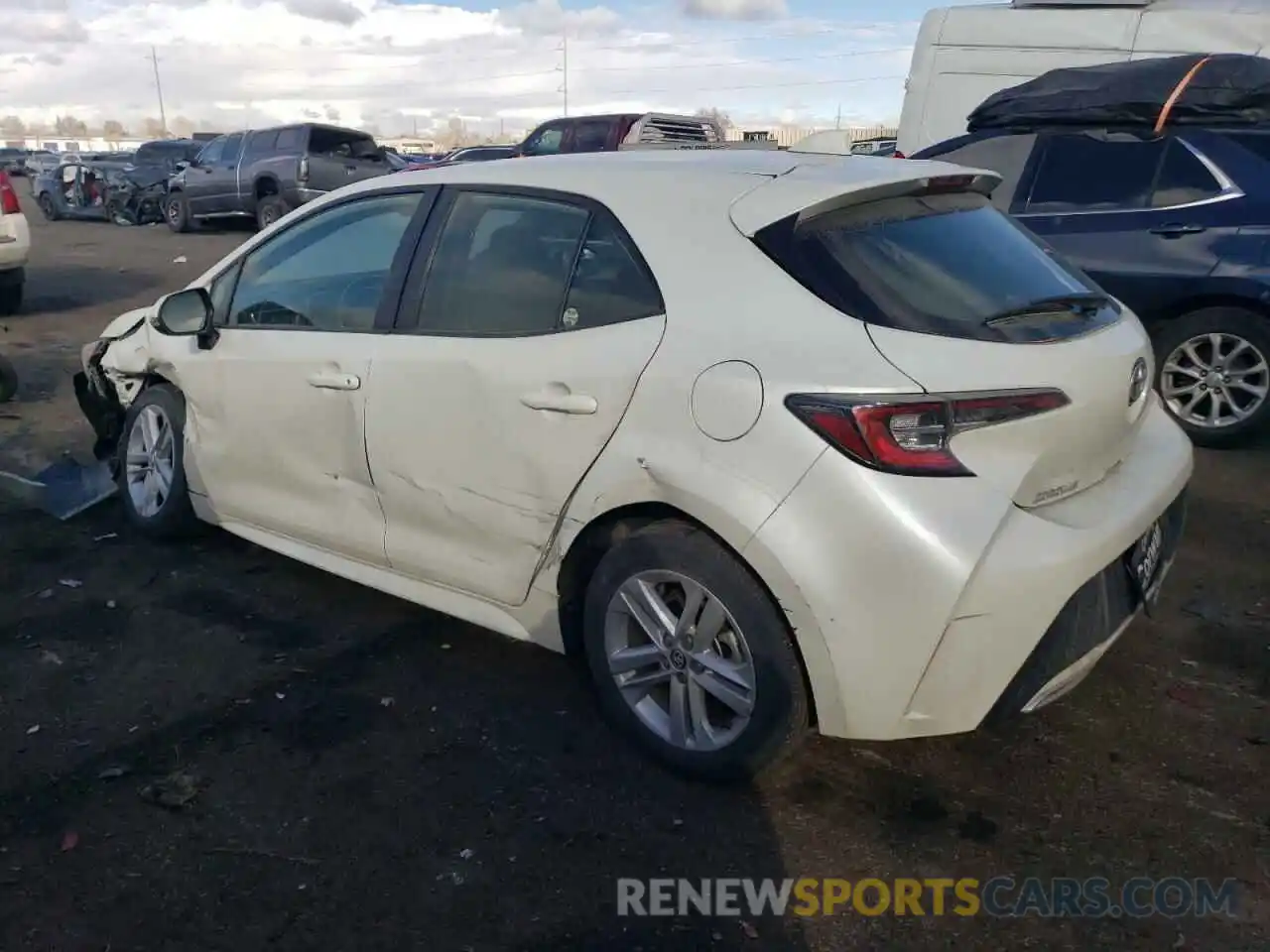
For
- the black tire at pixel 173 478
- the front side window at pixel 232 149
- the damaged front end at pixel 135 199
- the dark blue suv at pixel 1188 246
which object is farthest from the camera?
the damaged front end at pixel 135 199

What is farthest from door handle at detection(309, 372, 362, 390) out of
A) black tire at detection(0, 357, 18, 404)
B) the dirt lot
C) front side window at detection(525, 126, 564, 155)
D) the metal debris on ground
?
front side window at detection(525, 126, 564, 155)

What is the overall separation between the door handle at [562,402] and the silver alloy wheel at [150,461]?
2.12 metres

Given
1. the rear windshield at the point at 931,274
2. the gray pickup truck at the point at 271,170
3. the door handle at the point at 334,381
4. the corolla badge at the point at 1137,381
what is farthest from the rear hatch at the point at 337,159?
the corolla badge at the point at 1137,381

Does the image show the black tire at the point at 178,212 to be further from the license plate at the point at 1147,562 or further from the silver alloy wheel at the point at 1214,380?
the license plate at the point at 1147,562

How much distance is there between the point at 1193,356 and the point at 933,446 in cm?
429

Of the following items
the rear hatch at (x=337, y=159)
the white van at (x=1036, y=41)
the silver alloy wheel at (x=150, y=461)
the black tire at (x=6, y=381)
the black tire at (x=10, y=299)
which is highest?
the white van at (x=1036, y=41)

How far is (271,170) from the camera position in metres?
18.3

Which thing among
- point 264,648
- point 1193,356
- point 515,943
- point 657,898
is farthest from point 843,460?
point 1193,356

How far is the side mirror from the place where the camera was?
163 inches

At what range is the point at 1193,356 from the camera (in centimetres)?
595

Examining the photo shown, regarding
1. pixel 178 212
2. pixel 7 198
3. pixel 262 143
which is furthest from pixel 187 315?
pixel 178 212

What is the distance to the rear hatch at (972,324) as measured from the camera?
2.50 meters

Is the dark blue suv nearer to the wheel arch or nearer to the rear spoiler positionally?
the wheel arch

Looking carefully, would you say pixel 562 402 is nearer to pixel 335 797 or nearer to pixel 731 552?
pixel 731 552
